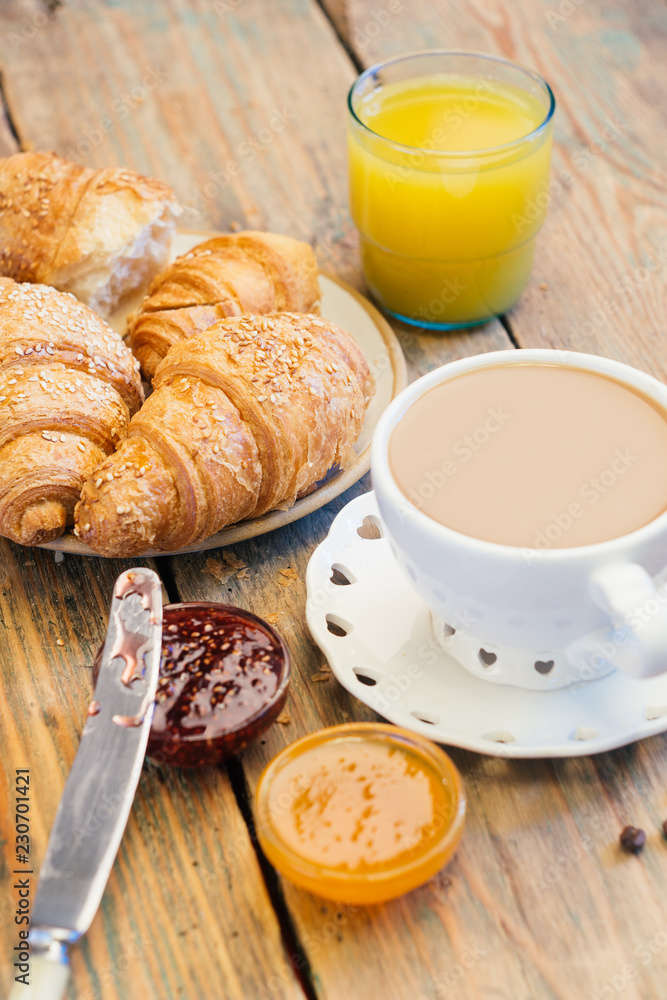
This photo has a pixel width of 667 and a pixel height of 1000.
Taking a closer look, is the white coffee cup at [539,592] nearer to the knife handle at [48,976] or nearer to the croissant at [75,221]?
the knife handle at [48,976]

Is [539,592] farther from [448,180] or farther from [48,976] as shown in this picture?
[448,180]

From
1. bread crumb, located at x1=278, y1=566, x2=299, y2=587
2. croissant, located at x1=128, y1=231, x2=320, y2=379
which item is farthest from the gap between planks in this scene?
croissant, located at x1=128, y1=231, x2=320, y2=379

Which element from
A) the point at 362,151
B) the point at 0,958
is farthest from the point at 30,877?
the point at 362,151

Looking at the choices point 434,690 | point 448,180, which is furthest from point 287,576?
point 448,180

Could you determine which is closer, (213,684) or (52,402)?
(213,684)

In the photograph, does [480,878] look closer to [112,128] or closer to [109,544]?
[109,544]

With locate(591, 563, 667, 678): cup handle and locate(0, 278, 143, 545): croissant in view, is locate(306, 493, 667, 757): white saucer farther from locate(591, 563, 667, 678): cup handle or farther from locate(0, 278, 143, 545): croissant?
locate(0, 278, 143, 545): croissant

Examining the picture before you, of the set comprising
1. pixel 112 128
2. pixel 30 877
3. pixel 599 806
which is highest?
pixel 112 128
